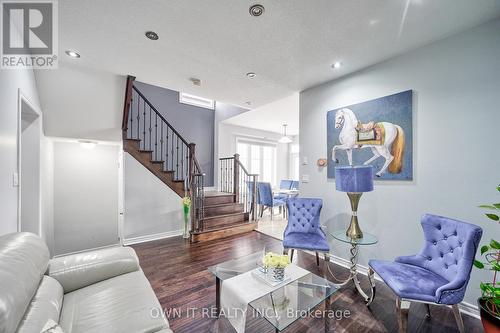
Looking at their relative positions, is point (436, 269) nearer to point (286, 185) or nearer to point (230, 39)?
point (230, 39)

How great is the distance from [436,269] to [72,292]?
2.99 meters

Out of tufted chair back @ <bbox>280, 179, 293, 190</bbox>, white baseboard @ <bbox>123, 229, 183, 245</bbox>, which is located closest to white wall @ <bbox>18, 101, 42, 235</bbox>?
white baseboard @ <bbox>123, 229, 183, 245</bbox>

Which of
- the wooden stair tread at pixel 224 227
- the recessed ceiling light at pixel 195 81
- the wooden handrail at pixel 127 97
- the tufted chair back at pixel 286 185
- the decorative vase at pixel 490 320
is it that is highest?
the recessed ceiling light at pixel 195 81

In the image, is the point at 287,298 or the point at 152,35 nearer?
the point at 287,298

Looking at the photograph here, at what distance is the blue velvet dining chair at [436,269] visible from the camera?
57.5 inches

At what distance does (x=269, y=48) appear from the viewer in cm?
224

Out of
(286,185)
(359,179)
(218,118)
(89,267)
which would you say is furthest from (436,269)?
(218,118)

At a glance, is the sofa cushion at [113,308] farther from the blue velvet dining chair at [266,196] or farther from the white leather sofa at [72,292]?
the blue velvet dining chair at [266,196]

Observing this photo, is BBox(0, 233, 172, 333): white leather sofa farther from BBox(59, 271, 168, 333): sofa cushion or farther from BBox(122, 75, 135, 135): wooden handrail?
BBox(122, 75, 135, 135): wooden handrail

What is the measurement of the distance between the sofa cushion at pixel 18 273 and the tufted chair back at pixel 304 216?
243cm

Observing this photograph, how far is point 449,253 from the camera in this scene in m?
1.71

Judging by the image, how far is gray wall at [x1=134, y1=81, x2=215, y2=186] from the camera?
507 cm

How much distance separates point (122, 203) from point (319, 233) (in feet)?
10.6

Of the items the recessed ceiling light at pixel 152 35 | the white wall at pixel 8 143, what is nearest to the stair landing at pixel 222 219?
the white wall at pixel 8 143
